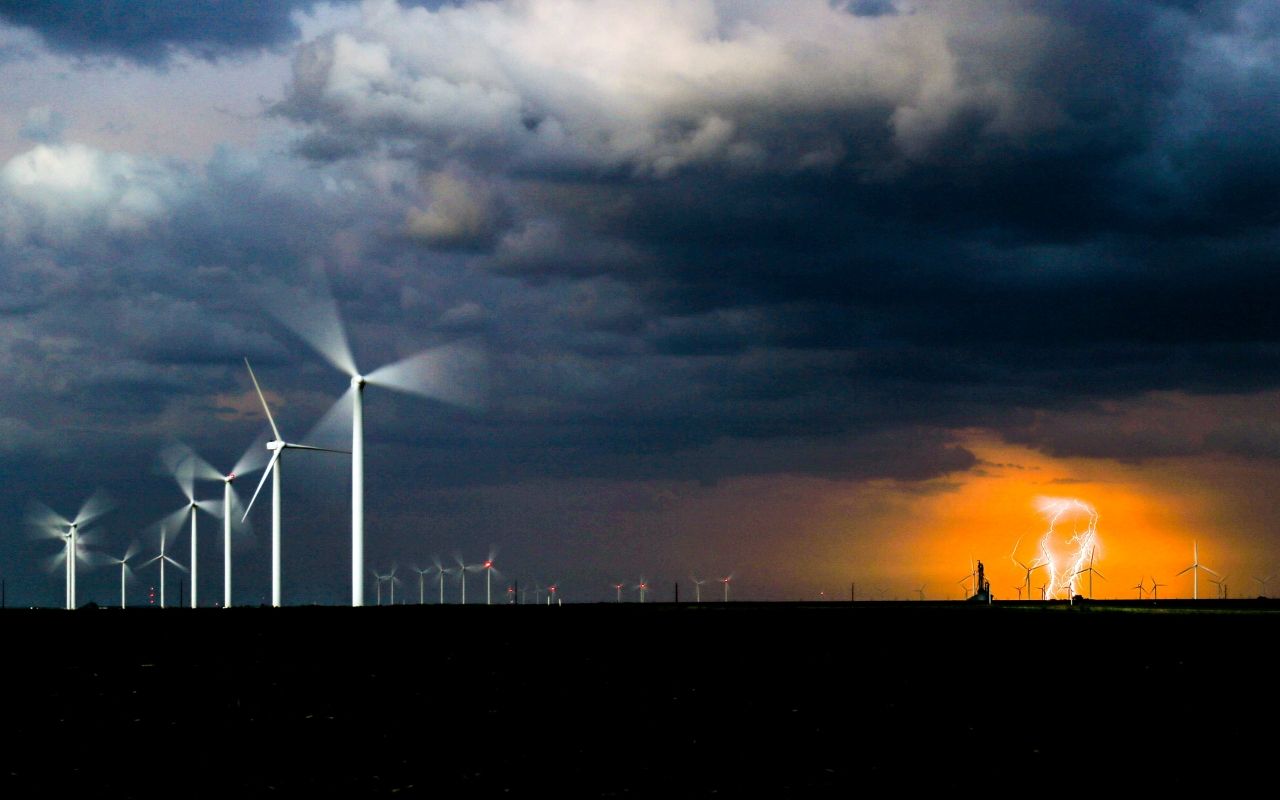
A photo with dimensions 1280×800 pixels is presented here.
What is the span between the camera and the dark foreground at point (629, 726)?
49125mm

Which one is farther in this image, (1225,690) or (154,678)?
(154,678)

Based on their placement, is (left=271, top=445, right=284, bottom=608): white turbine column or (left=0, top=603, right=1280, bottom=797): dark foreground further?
(left=271, top=445, right=284, bottom=608): white turbine column

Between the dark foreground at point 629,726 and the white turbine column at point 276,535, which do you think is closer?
the dark foreground at point 629,726

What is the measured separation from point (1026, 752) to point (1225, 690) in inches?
1631

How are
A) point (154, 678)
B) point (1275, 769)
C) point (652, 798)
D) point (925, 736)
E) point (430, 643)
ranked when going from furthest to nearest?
point (430, 643) < point (154, 678) < point (925, 736) < point (1275, 769) < point (652, 798)

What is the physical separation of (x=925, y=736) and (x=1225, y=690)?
3875cm

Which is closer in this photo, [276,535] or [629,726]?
[629,726]

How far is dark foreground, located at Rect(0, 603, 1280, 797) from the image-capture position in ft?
161

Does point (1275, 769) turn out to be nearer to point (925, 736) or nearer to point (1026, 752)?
point (1026, 752)

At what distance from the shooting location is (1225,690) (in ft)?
303

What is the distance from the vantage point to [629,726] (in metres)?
68.3

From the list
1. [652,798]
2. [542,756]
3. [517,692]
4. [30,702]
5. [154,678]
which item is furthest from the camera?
[154,678]

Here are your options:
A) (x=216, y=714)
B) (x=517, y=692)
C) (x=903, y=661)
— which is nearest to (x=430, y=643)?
(x=903, y=661)

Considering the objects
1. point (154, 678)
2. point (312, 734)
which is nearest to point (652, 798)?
point (312, 734)
